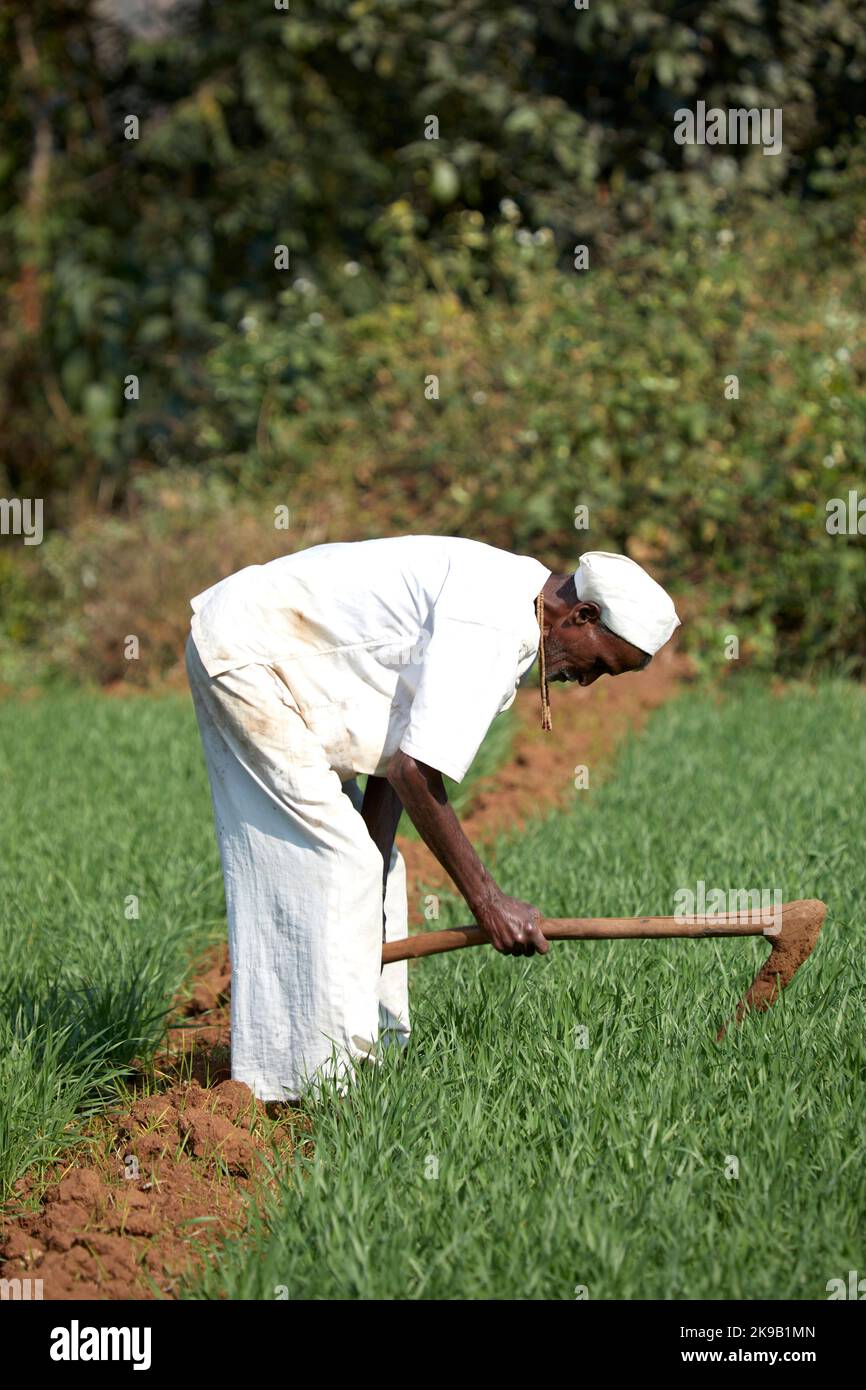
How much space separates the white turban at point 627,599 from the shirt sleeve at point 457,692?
22 centimetres

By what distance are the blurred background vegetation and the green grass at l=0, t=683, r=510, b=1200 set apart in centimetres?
236

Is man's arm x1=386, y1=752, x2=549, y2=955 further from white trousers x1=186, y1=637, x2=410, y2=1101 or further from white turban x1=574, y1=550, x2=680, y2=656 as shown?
white turban x1=574, y1=550, x2=680, y2=656

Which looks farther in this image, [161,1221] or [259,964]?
[259,964]

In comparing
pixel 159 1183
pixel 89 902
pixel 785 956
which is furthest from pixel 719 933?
pixel 89 902

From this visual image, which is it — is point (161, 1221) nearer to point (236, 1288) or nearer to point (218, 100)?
point (236, 1288)

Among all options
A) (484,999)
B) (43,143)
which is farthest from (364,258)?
(484,999)

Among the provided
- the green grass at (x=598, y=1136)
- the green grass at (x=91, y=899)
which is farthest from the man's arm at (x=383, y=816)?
the green grass at (x=91, y=899)

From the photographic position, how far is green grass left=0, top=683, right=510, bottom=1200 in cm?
392

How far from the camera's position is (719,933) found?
3.77 m

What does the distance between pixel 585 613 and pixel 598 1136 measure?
1164 millimetres

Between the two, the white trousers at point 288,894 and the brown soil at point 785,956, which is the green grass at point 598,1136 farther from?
the white trousers at point 288,894
